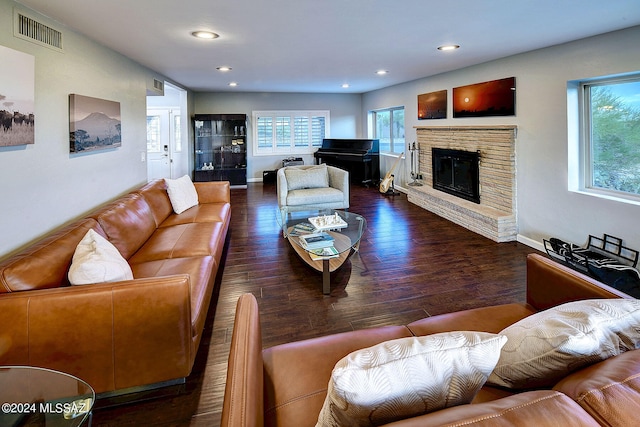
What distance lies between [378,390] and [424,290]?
2.39 meters

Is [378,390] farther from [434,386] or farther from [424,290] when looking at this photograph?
[424,290]

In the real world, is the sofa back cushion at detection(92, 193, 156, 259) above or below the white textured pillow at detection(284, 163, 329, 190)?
below

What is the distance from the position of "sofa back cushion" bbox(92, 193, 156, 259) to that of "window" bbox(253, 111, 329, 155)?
20.4ft

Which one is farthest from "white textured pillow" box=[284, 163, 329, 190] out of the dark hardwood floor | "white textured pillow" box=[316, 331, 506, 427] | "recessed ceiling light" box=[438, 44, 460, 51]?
"white textured pillow" box=[316, 331, 506, 427]

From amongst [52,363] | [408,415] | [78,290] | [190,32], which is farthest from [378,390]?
[190,32]

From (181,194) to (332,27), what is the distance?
2516 millimetres

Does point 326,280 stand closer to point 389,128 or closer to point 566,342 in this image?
point 566,342

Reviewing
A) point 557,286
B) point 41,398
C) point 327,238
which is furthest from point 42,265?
point 557,286

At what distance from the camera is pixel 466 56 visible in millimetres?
4367

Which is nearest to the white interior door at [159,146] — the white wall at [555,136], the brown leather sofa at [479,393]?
the white wall at [555,136]

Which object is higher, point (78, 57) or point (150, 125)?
point (150, 125)

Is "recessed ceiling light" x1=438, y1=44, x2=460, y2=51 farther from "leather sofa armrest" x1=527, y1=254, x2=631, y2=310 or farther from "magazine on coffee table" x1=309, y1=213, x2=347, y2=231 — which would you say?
"leather sofa armrest" x1=527, y1=254, x2=631, y2=310

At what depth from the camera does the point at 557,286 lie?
1760 mm

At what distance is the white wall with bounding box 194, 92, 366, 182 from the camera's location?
898 cm
